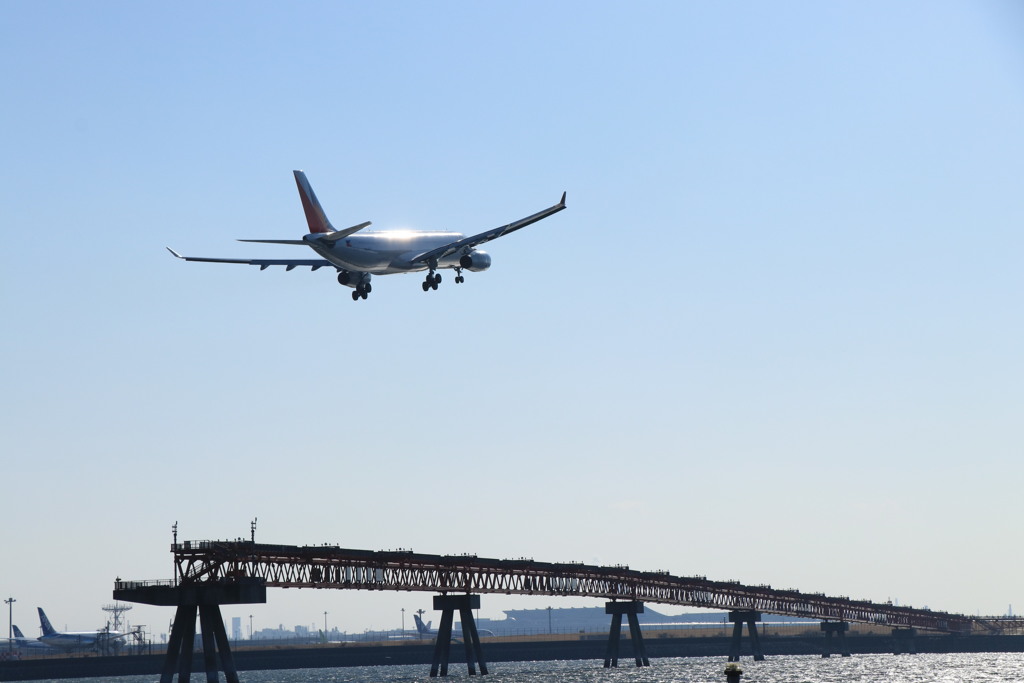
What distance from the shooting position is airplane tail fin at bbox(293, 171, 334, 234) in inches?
3740

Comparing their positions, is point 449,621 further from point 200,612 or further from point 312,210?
point 312,210

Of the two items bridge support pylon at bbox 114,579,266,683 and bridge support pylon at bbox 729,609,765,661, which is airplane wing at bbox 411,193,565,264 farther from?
bridge support pylon at bbox 729,609,765,661

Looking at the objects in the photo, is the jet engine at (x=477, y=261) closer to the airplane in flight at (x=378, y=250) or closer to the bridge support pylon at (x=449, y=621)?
the airplane in flight at (x=378, y=250)

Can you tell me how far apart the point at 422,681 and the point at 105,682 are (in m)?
65.2

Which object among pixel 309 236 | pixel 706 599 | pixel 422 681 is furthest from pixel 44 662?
pixel 309 236

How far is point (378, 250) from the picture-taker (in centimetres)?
9350

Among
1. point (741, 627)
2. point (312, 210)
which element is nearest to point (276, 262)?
point (312, 210)

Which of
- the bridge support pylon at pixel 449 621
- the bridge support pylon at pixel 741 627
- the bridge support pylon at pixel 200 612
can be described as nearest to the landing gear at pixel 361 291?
the bridge support pylon at pixel 200 612

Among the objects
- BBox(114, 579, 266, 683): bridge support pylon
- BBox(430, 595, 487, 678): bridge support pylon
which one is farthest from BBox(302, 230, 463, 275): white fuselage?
BBox(430, 595, 487, 678): bridge support pylon

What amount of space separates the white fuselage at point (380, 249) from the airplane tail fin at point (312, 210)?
312 cm

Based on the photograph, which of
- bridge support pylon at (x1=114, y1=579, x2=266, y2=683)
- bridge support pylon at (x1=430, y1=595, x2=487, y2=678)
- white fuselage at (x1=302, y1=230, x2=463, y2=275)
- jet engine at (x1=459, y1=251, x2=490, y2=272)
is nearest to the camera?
white fuselage at (x1=302, y1=230, x2=463, y2=275)

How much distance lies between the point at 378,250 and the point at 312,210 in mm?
6417

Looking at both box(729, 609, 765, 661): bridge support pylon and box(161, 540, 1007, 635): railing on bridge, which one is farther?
box(729, 609, 765, 661): bridge support pylon

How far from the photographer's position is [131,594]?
9831 cm
